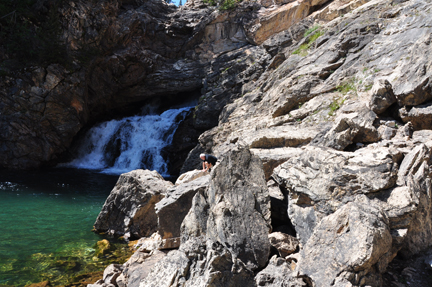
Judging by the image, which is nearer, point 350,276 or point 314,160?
point 350,276

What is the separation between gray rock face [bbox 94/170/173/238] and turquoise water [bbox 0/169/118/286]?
2.56 feet

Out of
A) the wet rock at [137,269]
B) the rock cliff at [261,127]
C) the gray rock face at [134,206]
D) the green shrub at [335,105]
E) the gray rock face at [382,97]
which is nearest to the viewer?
the rock cliff at [261,127]

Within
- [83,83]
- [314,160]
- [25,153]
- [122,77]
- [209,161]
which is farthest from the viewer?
[122,77]

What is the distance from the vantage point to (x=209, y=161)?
39.1ft

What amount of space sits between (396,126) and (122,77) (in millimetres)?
24456

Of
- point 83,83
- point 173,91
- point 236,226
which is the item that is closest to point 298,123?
point 236,226

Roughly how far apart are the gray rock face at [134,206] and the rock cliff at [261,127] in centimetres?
5

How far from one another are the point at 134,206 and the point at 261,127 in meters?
7.41

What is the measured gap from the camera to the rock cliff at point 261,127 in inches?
188

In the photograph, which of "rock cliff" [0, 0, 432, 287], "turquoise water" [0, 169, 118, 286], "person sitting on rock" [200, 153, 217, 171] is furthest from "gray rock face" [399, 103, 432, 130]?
"turquoise water" [0, 169, 118, 286]

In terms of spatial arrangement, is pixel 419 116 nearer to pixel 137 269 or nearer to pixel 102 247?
pixel 137 269

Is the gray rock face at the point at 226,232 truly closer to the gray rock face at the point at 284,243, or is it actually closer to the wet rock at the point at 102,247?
the gray rock face at the point at 284,243

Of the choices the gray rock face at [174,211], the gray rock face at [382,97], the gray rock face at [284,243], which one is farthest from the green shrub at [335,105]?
the gray rock face at [284,243]

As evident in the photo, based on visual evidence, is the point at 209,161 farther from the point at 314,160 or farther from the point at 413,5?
the point at 413,5
